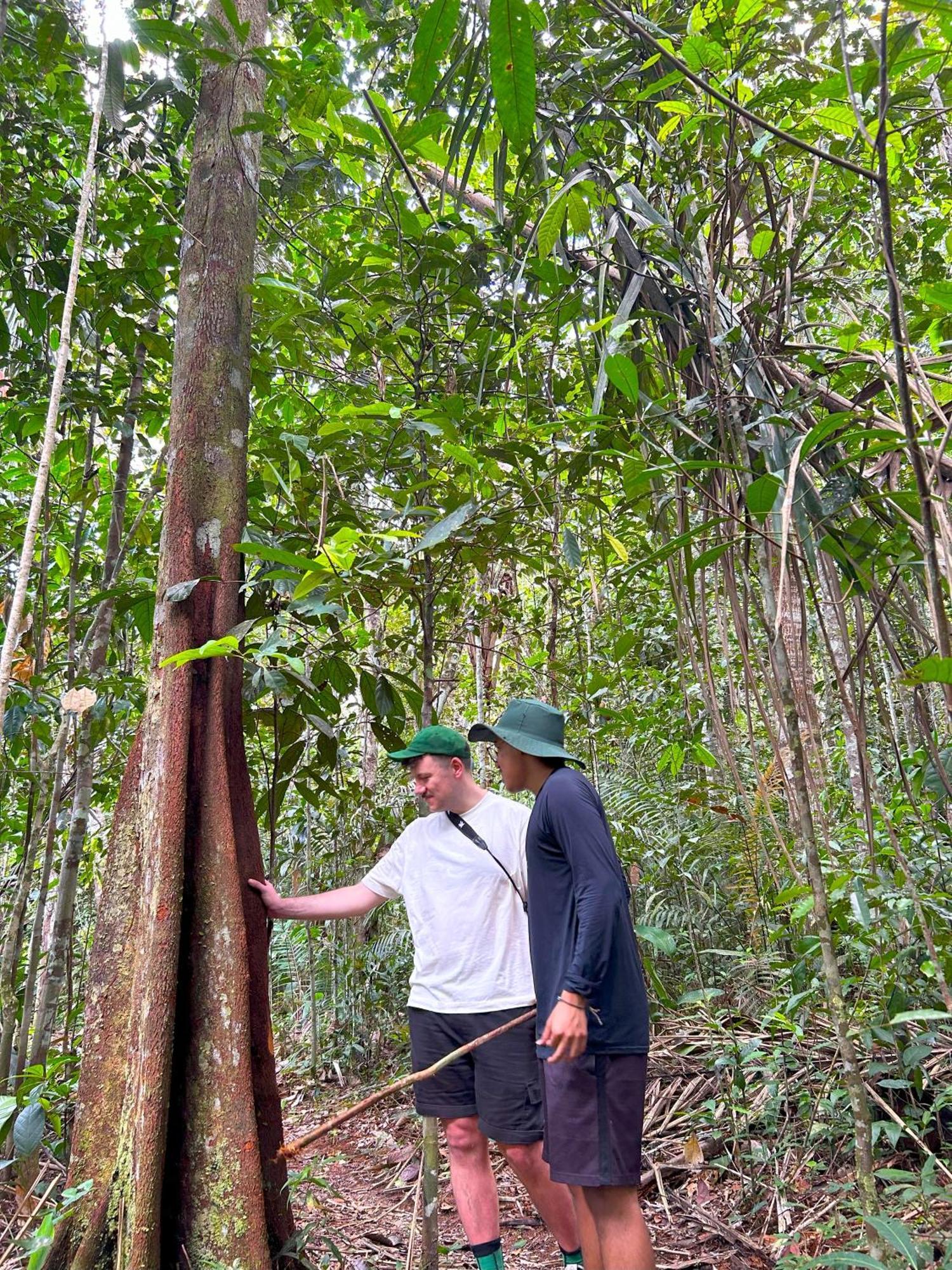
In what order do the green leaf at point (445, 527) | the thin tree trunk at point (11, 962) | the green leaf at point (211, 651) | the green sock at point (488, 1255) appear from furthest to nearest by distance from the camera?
the thin tree trunk at point (11, 962) < the green sock at point (488, 1255) < the green leaf at point (445, 527) < the green leaf at point (211, 651)

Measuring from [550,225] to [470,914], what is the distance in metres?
2.02

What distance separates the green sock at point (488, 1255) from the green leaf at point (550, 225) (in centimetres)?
286

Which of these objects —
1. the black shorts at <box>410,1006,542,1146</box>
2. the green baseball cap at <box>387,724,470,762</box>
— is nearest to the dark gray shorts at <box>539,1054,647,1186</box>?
the black shorts at <box>410,1006,542,1146</box>

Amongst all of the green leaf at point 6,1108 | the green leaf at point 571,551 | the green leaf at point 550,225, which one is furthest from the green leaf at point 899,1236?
the green leaf at point 550,225

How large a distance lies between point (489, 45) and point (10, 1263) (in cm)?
286

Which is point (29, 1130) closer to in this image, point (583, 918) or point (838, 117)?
point (583, 918)

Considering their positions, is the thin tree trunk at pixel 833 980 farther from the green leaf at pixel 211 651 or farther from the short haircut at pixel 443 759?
the green leaf at pixel 211 651

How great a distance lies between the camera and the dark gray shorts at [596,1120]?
2025 mm

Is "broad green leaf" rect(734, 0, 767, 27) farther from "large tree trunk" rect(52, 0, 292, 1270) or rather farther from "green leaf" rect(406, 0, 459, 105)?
"large tree trunk" rect(52, 0, 292, 1270)

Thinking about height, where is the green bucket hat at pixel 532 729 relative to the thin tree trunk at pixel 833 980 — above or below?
above

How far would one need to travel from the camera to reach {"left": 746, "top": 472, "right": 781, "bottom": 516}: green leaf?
1.86 metres

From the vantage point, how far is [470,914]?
2674 millimetres

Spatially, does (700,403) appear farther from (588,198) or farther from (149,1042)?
(149,1042)

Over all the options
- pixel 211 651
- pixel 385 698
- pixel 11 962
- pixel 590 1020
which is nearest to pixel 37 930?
pixel 11 962
